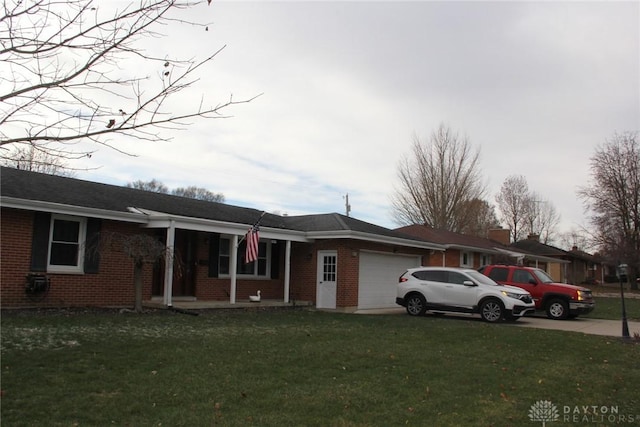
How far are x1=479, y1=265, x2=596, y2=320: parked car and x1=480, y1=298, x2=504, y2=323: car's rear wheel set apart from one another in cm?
305

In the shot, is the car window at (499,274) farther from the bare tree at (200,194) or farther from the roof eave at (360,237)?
the bare tree at (200,194)

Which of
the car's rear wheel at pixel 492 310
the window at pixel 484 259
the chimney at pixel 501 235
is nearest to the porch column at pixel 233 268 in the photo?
Result: the car's rear wheel at pixel 492 310

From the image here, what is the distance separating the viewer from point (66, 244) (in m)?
A: 13.9

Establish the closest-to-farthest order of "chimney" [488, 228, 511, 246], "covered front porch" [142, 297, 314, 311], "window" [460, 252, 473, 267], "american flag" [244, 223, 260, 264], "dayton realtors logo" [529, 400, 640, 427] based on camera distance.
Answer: "dayton realtors logo" [529, 400, 640, 427]
"covered front porch" [142, 297, 314, 311]
"american flag" [244, 223, 260, 264]
"window" [460, 252, 473, 267]
"chimney" [488, 228, 511, 246]

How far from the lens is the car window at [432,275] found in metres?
16.8

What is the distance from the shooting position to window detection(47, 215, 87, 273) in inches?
537

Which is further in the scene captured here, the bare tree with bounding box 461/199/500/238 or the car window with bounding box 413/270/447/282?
the bare tree with bounding box 461/199/500/238

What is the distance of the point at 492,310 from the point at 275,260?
8153mm

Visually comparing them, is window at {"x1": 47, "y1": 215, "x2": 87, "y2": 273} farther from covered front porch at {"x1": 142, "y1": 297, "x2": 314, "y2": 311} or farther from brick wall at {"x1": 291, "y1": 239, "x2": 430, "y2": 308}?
brick wall at {"x1": 291, "y1": 239, "x2": 430, "y2": 308}

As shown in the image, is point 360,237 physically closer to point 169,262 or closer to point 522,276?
point 522,276

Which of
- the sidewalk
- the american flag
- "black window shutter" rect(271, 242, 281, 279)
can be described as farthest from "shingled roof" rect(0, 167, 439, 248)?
the sidewalk

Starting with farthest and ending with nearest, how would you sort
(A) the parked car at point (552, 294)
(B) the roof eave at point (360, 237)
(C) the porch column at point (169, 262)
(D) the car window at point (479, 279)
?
(B) the roof eave at point (360, 237)
(A) the parked car at point (552, 294)
(D) the car window at point (479, 279)
(C) the porch column at point (169, 262)

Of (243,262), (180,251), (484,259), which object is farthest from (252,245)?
(484,259)

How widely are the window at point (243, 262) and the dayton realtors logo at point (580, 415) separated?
1309 centimetres
